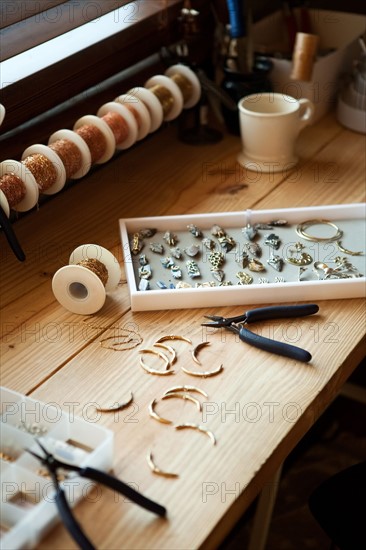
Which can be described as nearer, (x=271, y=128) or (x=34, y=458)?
(x=34, y=458)

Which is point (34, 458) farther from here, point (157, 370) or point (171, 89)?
point (171, 89)

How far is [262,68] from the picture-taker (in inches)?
58.6

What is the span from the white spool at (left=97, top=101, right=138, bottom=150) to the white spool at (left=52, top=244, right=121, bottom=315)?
29 cm

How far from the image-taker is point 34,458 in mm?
796

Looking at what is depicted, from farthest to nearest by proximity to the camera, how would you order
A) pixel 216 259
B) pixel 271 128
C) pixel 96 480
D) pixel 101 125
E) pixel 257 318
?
pixel 271 128 < pixel 101 125 < pixel 216 259 < pixel 257 318 < pixel 96 480

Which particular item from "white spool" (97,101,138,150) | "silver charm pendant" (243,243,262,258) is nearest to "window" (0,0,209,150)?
"white spool" (97,101,138,150)

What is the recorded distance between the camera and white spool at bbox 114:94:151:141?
129 centimetres

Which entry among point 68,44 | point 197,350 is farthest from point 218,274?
point 68,44

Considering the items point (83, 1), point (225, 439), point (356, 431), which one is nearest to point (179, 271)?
point (225, 439)

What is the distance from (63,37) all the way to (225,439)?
0.76 meters

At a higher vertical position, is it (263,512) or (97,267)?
(97,267)

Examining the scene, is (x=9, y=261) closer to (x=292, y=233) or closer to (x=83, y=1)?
(x=292, y=233)

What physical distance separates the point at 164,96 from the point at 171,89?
0.06ft

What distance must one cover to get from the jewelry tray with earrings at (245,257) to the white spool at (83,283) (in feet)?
0.10
